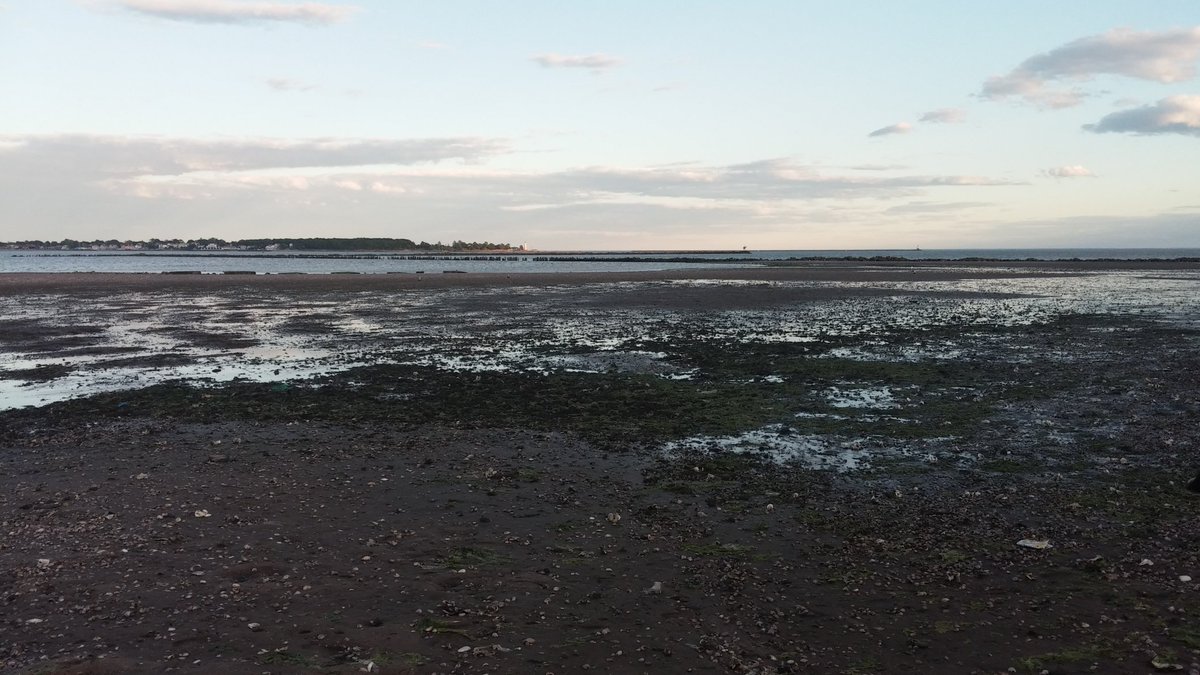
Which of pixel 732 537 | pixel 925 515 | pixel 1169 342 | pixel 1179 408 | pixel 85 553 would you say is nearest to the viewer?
pixel 85 553

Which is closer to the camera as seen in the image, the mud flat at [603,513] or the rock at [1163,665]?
the rock at [1163,665]

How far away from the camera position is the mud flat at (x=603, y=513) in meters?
6.30

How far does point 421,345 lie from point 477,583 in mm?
18503

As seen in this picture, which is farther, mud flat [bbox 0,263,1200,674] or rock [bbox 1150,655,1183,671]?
mud flat [bbox 0,263,1200,674]

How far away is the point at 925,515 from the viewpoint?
9.18 m

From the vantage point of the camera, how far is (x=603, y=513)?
9.38 m

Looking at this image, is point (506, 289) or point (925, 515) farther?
point (506, 289)

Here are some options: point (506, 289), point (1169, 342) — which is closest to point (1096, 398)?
point (1169, 342)

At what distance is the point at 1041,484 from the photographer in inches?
404

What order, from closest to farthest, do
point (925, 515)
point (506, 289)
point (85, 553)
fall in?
point (85, 553) < point (925, 515) < point (506, 289)

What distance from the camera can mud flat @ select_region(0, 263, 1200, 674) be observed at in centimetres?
630

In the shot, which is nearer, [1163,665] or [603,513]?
[1163,665]

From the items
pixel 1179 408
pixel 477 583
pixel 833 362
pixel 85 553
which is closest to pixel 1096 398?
pixel 1179 408

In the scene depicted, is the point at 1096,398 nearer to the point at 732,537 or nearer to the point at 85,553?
the point at 732,537
